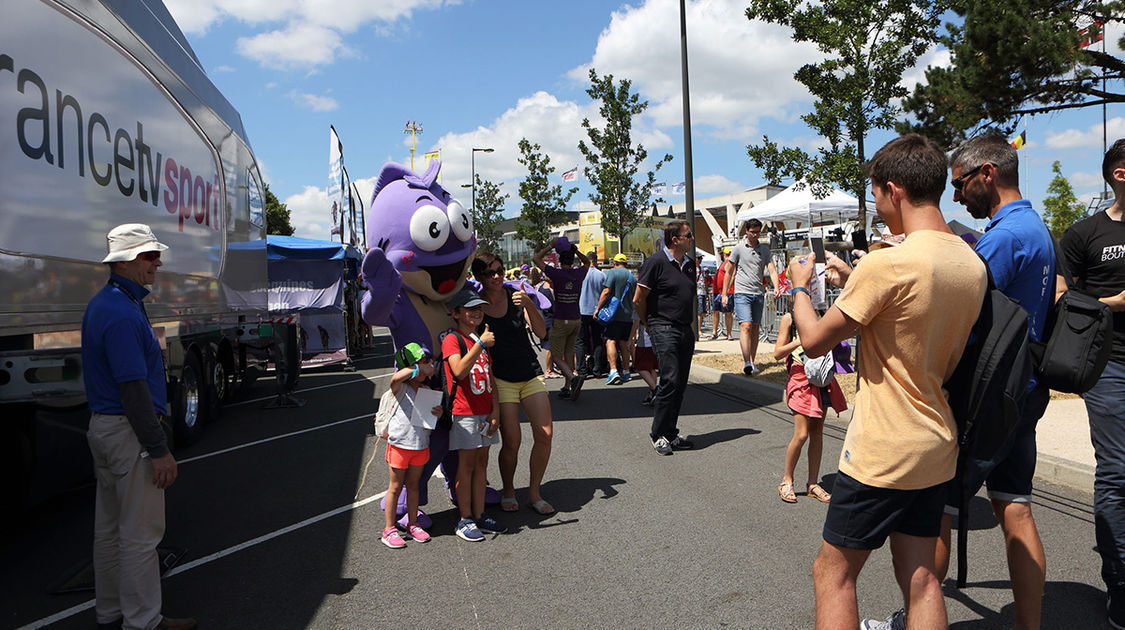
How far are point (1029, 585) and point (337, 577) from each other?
3220 mm

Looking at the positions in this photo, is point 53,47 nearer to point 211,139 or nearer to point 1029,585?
point 211,139

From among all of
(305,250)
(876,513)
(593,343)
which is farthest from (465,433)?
(305,250)

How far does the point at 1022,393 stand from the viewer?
7.77 feet

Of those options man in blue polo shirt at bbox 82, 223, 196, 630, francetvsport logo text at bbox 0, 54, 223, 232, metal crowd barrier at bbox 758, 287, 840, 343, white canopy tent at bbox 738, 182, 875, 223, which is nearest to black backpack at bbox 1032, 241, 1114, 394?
man in blue polo shirt at bbox 82, 223, 196, 630

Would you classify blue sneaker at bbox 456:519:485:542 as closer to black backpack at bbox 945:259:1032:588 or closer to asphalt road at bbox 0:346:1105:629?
asphalt road at bbox 0:346:1105:629

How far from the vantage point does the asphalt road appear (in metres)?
3.52

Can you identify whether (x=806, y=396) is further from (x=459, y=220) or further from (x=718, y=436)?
(x=459, y=220)

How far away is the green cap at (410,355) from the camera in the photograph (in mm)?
4339

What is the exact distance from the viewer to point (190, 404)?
8.12 m

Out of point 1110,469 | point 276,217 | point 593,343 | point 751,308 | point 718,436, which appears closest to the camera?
point 1110,469

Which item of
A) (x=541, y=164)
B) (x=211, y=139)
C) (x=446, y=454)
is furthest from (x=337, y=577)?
(x=541, y=164)

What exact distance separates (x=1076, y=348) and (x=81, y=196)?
5.69 m

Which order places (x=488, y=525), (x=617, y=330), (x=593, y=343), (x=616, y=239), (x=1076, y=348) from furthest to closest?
1. (x=616, y=239)
2. (x=593, y=343)
3. (x=617, y=330)
4. (x=488, y=525)
5. (x=1076, y=348)

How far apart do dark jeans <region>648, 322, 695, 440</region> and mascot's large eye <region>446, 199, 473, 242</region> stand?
2.01m
